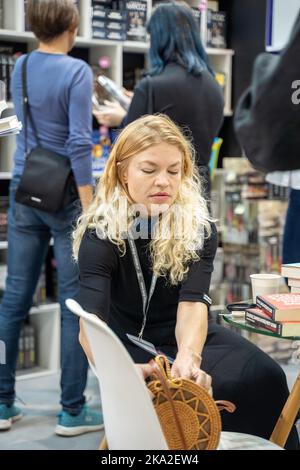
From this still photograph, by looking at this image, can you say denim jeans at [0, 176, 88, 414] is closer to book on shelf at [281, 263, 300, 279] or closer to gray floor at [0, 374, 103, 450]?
gray floor at [0, 374, 103, 450]

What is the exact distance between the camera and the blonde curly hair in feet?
6.28

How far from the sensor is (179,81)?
2.64 meters

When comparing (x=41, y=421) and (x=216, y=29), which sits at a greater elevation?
(x=216, y=29)

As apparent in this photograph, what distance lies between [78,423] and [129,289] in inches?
41.6

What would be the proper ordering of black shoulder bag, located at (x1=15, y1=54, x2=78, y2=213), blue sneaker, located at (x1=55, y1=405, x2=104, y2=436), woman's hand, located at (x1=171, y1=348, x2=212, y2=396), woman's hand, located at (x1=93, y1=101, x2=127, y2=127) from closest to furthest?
1. woman's hand, located at (x1=171, y1=348, x2=212, y2=396)
2. black shoulder bag, located at (x1=15, y1=54, x2=78, y2=213)
3. blue sneaker, located at (x1=55, y1=405, x2=104, y2=436)
4. woman's hand, located at (x1=93, y1=101, x2=127, y2=127)

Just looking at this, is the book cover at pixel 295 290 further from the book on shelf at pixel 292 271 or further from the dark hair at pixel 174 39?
the dark hair at pixel 174 39

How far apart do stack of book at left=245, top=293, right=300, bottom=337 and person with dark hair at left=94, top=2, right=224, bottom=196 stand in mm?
903

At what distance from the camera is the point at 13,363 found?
296 cm

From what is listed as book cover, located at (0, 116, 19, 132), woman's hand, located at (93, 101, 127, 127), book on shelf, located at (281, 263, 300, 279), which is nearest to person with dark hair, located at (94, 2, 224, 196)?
woman's hand, located at (93, 101, 127, 127)

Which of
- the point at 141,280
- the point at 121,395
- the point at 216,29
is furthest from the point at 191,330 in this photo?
the point at 216,29

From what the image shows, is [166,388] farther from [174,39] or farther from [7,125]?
[174,39]
